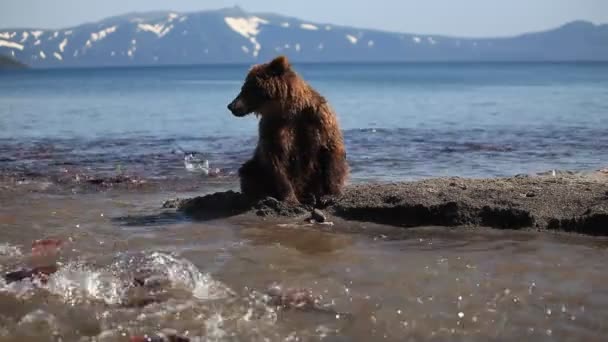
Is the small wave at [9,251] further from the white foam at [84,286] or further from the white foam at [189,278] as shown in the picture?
the white foam at [189,278]

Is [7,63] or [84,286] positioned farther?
[7,63]

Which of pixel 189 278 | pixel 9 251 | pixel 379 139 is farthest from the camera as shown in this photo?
pixel 379 139

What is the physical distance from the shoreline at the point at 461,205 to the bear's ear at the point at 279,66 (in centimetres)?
130

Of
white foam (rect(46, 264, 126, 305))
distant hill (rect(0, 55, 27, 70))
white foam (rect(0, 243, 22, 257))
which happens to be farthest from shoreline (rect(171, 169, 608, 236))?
distant hill (rect(0, 55, 27, 70))

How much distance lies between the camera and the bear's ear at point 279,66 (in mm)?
7441

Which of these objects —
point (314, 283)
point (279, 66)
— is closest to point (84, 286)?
point (314, 283)

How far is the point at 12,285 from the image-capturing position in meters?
5.07

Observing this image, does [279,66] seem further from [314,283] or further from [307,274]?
[314,283]

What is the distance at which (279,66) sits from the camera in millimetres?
7441

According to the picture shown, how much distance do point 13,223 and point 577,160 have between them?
969 centimetres

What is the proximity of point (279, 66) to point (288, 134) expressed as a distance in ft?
2.26

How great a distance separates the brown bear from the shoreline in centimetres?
24

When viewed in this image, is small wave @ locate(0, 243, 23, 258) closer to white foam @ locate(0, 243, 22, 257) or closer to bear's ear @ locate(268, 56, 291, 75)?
white foam @ locate(0, 243, 22, 257)

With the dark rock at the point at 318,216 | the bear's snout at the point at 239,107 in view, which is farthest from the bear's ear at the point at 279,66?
the dark rock at the point at 318,216
